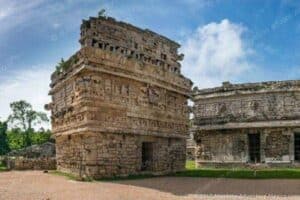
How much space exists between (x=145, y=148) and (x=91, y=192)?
23.9 feet

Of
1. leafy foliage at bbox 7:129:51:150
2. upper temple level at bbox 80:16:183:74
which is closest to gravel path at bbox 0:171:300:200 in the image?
upper temple level at bbox 80:16:183:74

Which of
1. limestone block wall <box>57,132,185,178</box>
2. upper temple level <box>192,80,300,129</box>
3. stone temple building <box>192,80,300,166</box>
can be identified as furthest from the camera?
upper temple level <box>192,80,300,129</box>

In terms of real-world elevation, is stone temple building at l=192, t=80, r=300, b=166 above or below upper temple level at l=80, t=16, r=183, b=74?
below

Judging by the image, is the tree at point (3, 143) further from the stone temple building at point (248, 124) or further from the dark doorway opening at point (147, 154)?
the dark doorway opening at point (147, 154)

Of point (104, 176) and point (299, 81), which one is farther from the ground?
point (299, 81)

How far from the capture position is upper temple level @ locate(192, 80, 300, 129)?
23.9 metres

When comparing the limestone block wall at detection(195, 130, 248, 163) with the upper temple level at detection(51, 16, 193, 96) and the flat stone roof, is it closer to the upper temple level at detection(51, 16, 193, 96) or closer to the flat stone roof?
the flat stone roof

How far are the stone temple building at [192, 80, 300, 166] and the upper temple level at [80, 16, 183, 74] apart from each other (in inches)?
236

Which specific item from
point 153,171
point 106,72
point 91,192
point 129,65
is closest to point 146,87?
point 129,65

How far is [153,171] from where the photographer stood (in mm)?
18203

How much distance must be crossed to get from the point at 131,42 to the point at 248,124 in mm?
10675

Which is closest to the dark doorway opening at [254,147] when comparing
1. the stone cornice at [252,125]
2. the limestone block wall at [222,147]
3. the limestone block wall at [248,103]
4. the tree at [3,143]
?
the limestone block wall at [222,147]

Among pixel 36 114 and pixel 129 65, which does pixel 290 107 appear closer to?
pixel 129 65

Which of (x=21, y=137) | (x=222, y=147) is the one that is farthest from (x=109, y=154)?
(x=21, y=137)
